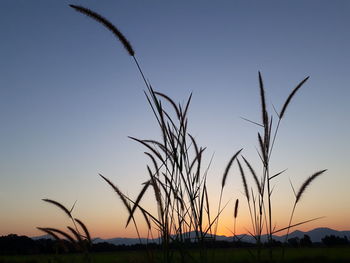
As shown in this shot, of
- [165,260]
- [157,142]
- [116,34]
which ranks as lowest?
[165,260]

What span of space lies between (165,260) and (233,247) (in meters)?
1.56

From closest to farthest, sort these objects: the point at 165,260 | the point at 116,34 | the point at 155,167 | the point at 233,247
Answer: the point at 116,34, the point at 165,260, the point at 155,167, the point at 233,247

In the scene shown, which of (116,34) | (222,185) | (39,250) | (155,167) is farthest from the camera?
(39,250)

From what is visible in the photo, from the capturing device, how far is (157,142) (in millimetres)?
2527

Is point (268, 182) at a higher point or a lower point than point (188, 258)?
higher

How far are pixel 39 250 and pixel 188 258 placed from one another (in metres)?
2.51

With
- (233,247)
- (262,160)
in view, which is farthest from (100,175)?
(233,247)

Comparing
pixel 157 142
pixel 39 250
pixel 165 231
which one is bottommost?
pixel 165 231

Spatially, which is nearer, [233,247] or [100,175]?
[100,175]

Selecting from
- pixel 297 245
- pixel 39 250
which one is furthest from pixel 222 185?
pixel 39 250

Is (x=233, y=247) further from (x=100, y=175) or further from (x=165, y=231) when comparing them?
(x=100, y=175)

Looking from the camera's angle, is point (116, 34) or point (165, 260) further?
point (165, 260)

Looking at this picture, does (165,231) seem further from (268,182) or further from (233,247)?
(233,247)

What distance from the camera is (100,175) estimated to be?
2342 mm
